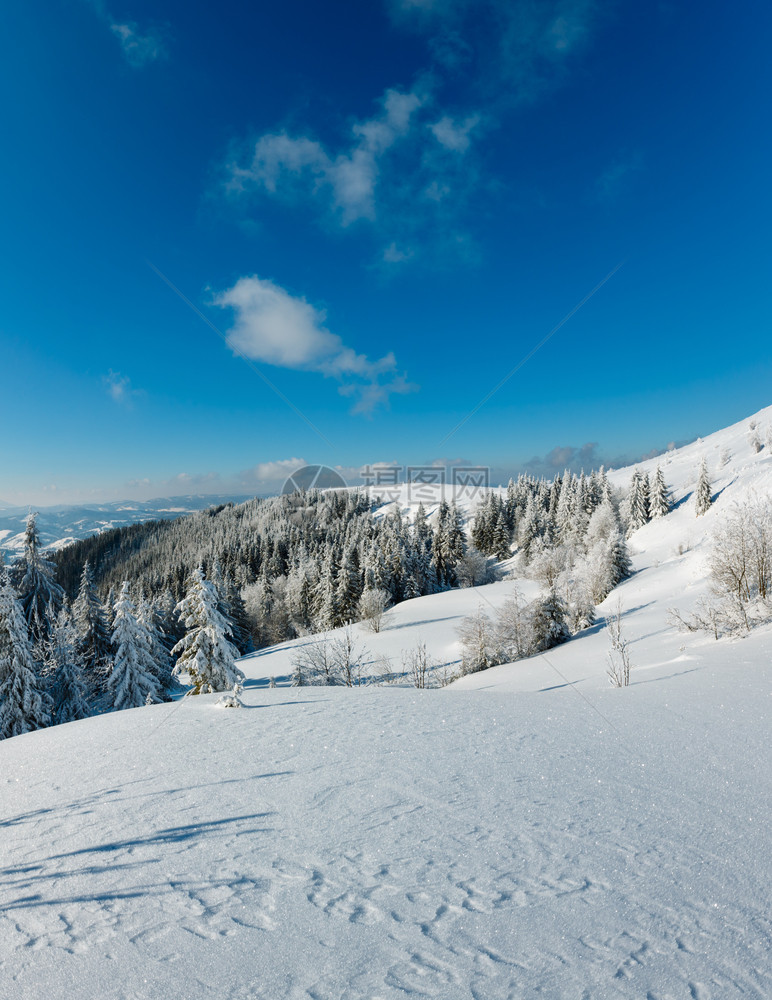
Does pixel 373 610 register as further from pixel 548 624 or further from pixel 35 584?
pixel 35 584

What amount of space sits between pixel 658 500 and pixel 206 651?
248 ft

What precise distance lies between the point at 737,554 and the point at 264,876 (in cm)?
2269

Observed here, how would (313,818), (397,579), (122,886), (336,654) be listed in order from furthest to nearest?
(397,579), (336,654), (313,818), (122,886)

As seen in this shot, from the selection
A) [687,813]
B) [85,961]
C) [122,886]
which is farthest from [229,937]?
[687,813]

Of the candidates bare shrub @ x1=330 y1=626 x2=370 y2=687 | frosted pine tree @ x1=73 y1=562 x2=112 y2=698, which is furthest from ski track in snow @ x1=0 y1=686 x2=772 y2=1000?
frosted pine tree @ x1=73 y1=562 x2=112 y2=698

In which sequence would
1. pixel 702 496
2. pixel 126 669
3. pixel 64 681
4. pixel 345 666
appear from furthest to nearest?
pixel 702 496
pixel 345 666
pixel 126 669
pixel 64 681

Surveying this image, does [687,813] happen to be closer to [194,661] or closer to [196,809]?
[196,809]

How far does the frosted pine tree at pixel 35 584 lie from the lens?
22344 millimetres

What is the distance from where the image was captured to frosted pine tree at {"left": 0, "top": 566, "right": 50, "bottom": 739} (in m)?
16.5

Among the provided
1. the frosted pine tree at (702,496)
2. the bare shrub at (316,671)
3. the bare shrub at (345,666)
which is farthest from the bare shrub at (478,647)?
the frosted pine tree at (702,496)

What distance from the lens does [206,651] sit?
19.3m

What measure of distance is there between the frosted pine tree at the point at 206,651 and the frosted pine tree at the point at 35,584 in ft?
28.1

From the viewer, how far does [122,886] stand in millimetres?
3443

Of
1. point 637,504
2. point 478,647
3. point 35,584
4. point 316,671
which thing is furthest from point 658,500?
point 35,584
